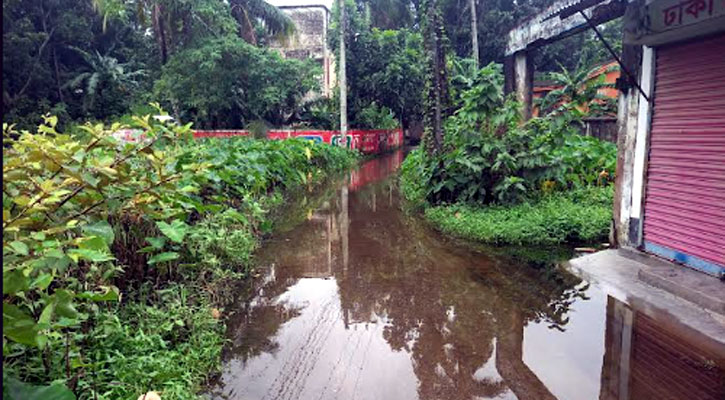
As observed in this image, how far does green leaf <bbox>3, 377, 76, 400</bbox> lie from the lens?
85.4 inches

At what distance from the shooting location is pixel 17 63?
79.8ft

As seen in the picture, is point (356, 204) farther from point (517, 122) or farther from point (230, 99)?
point (230, 99)

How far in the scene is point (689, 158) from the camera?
615 centimetres

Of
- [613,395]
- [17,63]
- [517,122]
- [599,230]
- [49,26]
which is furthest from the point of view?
[49,26]

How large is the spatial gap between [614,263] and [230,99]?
2026 centimetres

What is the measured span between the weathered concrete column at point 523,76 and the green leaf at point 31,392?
464 inches

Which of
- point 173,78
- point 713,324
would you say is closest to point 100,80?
point 173,78

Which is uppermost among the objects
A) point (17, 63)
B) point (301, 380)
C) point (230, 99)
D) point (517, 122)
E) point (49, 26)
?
point (49, 26)

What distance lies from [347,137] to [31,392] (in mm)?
23594

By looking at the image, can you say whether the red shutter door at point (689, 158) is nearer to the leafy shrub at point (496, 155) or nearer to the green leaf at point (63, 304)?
the leafy shrub at point (496, 155)

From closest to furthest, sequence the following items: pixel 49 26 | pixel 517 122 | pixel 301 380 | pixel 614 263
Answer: pixel 301 380 → pixel 614 263 → pixel 517 122 → pixel 49 26

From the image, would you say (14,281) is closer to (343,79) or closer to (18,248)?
(18,248)

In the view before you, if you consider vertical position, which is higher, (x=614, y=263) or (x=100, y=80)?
(x=100, y=80)

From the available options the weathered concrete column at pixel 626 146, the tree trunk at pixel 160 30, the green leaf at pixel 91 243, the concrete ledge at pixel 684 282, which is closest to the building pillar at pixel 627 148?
the weathered concrete column at pixel 626 146
